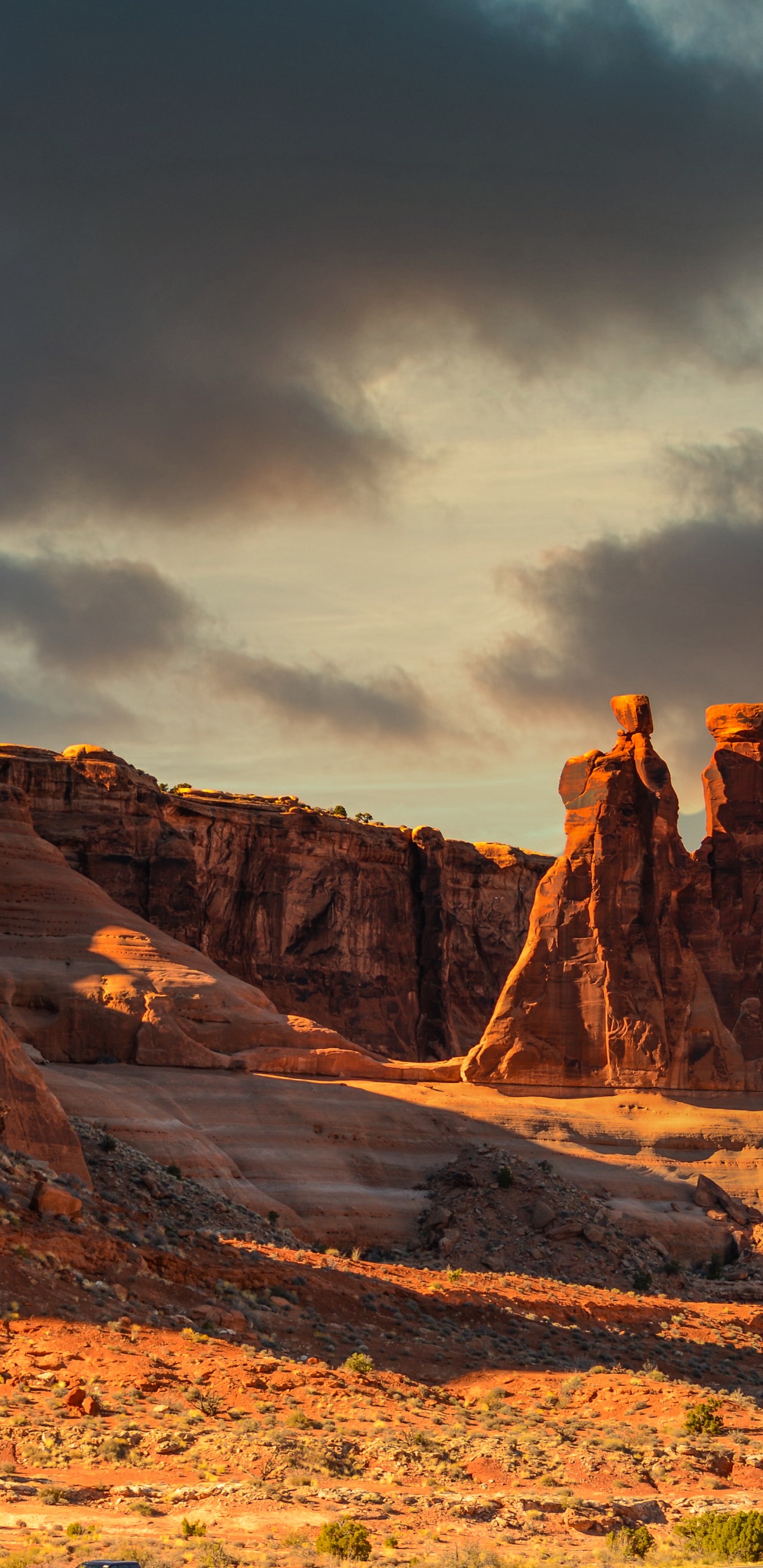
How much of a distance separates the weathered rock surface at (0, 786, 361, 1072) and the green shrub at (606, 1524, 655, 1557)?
1304 inches

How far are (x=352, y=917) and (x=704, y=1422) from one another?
230 ft

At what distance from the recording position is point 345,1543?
17.1 meters

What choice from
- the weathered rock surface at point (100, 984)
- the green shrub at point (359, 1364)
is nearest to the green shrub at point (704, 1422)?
the green shrub at point (359, 1364)

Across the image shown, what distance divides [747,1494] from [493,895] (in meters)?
83.9

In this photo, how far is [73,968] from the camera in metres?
54.2

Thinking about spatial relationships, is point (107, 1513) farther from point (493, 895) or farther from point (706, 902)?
point (493, 895)

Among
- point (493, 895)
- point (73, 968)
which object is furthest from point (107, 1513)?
point (493, 895)

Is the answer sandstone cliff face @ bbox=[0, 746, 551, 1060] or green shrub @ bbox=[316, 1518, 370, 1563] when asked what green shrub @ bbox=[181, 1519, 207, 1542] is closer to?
green shrub @ bbox=[316, 1518, 370, 1563]

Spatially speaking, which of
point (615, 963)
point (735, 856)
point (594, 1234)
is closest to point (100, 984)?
point (594, 1234)

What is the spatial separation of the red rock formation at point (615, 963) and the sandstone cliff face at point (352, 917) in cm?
2617

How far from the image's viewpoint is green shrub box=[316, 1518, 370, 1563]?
1698cm

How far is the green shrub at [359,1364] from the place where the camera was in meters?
27.0

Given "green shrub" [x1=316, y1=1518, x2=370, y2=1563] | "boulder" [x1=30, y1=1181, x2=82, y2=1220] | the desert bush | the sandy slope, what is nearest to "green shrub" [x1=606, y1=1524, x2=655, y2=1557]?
"green shrub" [x1=316, y1=1518, x2=370, y2=1563]

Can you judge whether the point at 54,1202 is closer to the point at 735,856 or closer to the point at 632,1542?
the point at 632,1542
